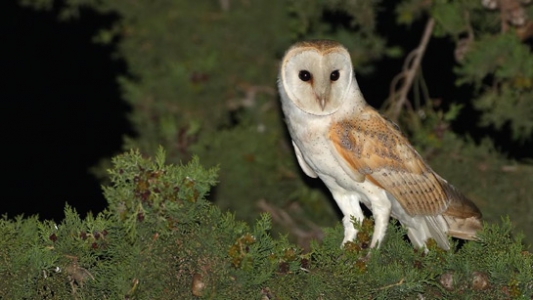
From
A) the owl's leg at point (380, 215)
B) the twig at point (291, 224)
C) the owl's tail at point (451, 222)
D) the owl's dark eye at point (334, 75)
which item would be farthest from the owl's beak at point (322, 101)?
the twig at point (291, 224)

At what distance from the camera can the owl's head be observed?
5.01 meters

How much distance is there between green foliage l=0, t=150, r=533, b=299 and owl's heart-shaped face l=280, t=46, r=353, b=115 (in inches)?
39.3

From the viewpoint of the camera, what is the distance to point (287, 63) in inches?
203

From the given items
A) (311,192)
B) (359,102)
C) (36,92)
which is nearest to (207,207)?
(359,102)

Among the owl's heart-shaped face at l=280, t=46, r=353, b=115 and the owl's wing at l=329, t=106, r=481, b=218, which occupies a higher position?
the owl's heart-shaped face at l=280, t=46, r=353, b=115

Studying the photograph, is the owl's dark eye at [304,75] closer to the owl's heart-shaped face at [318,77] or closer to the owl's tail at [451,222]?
the owl's heart-shaped face at [318,77]

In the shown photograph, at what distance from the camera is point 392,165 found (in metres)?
5.23

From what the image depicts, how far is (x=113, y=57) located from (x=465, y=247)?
446cm

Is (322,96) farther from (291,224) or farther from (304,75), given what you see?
(291,224)

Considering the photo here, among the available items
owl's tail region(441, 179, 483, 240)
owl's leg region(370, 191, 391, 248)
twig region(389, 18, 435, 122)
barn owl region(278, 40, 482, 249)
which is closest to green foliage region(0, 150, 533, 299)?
owl's leg region(370, 191, 391, 248)

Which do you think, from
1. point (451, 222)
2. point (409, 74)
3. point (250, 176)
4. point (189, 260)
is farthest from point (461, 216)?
point (250, 176)

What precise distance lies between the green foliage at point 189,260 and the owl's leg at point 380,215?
815mm

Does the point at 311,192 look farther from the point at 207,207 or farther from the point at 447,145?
the point at 207,207

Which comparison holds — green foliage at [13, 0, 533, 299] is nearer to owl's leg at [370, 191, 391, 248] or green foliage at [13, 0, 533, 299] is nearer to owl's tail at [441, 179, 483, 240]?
owl's leg at [370, 191, 391, 248]
